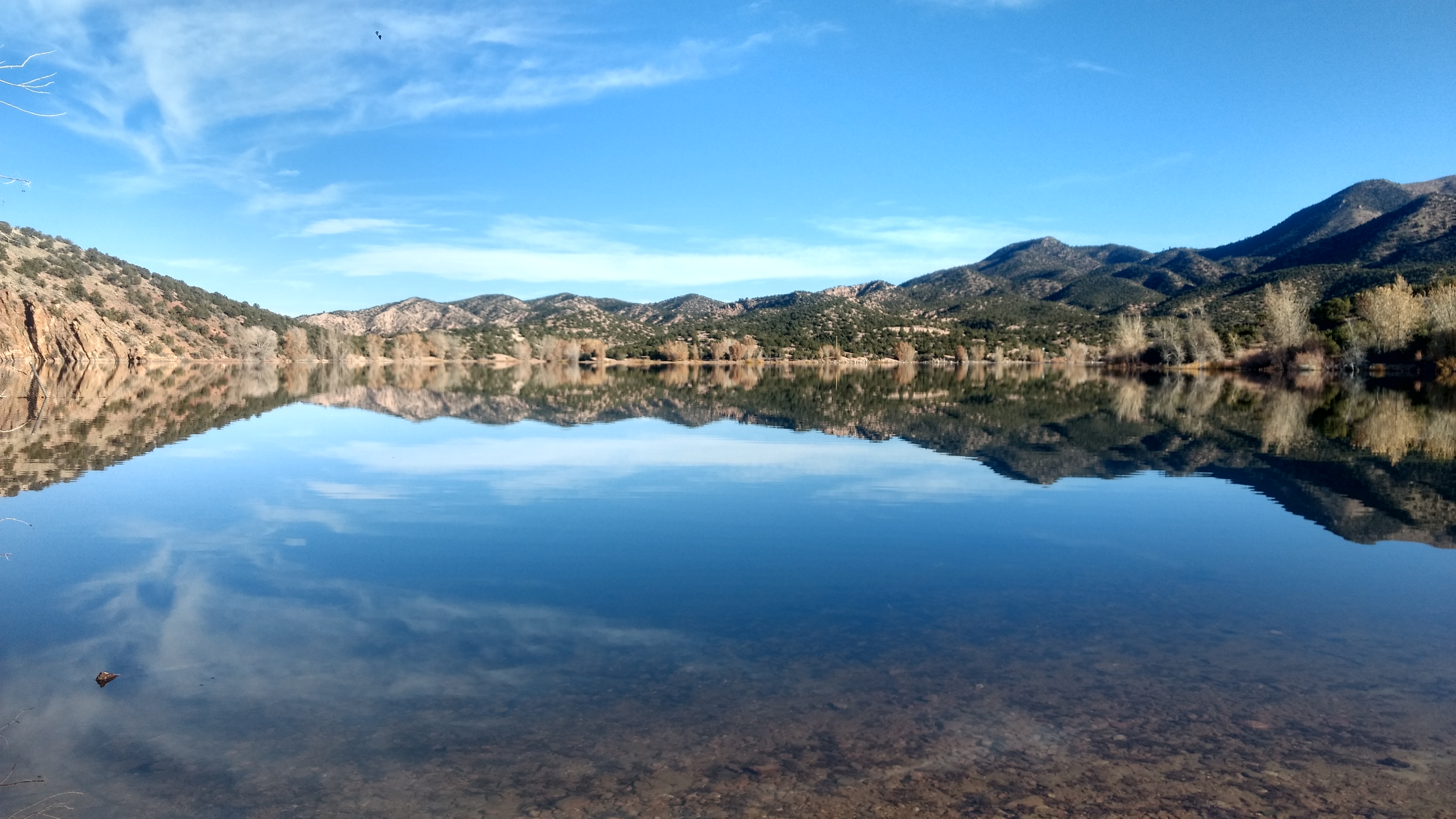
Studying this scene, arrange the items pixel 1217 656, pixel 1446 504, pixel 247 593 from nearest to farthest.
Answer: pixel 1217 656, pixel 247 593, pixel 1446 504

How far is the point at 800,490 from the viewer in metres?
16.8

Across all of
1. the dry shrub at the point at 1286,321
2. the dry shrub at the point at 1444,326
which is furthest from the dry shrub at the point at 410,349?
the dry shrub at the point at 1444,326

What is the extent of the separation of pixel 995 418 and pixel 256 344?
123 m

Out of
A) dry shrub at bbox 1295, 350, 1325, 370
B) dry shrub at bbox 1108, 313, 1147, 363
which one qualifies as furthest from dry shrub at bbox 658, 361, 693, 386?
dry shrub at bbox 1295, 350, 1325, 370

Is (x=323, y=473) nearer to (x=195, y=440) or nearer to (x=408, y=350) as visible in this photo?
(x=195, y=440)

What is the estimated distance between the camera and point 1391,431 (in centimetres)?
2742

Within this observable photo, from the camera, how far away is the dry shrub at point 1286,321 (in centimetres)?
8950

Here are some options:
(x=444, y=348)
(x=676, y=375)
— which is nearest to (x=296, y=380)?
(x=676, y=375)

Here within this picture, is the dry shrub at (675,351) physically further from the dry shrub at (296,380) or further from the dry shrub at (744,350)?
the dry shrub at (296,380)

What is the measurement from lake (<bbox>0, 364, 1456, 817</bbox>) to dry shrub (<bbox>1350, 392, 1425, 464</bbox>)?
7.38 feet

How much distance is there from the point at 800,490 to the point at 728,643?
9049 millimetres

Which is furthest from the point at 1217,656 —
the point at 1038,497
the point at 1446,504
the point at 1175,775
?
the point at 1446,504

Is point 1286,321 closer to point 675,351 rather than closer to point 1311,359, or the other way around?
point 1311,359

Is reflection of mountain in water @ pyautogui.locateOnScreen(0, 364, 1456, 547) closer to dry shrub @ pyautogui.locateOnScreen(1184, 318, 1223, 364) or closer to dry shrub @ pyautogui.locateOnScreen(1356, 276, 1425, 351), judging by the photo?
dry shrub @ pyautogui.locateOnScreen(1356, 276, 1425, 351)
